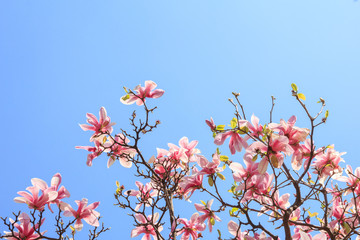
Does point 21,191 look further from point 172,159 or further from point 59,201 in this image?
point 172,159

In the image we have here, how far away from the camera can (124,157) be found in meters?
3.53

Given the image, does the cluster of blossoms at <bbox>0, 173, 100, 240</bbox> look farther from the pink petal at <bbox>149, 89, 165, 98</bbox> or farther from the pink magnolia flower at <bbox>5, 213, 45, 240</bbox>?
the pink petal at <bbox>149, 89, 165, 98</bbox>

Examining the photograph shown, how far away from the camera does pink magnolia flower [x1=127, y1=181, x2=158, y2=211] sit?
141 inches

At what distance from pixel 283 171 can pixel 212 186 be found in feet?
2.38

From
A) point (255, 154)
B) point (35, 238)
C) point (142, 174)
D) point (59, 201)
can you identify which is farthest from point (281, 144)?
point (35, 238)

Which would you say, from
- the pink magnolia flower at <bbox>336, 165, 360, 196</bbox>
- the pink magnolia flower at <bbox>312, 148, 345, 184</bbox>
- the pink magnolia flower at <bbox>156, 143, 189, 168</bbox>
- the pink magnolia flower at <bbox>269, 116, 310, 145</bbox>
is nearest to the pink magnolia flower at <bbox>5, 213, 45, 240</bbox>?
the pink magnolia flower at <bbox>156, 143, 189, 168</bbox>

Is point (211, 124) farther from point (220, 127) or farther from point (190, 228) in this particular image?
point (190, 228)

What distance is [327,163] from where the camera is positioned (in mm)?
2992

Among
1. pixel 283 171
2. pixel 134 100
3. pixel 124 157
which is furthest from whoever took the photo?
pixel 124 157

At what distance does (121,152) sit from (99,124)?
46 cm

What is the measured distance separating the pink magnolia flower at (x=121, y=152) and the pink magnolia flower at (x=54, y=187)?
0.60 m

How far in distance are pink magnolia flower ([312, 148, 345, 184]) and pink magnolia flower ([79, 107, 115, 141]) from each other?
82.5 inches

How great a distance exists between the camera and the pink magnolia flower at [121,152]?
11.4 feet

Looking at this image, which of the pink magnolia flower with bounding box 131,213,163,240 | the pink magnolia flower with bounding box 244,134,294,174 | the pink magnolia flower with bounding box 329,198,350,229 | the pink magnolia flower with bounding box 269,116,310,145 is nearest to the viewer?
the pink magnolia flower with bounding box 244,134,294,174
